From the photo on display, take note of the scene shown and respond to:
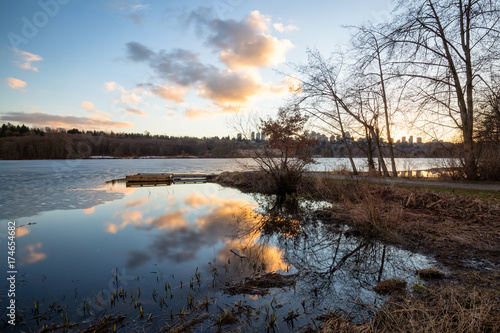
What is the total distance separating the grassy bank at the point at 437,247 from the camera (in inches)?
133

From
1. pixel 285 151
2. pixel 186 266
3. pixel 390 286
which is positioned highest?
pixel 285 151

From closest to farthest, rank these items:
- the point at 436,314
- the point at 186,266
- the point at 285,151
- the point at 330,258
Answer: the point at 436,314 < the point at 186,266 < the point at 330,258 < the point at 285,151

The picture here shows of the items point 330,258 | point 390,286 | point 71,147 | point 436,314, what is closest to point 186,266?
point 330,258

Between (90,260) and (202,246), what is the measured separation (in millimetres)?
2759

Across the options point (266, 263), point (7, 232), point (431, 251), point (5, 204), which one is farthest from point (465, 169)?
point (5, 204)

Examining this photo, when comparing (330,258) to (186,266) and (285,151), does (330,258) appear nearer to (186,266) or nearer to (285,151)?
(186,266)

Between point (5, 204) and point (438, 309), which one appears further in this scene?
point (5, 204)

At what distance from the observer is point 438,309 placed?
11.8 ft

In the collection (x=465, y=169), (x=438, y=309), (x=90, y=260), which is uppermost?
(x=465, y=169)

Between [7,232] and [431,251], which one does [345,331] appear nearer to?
[431,251]

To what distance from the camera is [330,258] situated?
643 centimetres

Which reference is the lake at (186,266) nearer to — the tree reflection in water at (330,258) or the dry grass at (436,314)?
the tree reflection in water at (330,258)

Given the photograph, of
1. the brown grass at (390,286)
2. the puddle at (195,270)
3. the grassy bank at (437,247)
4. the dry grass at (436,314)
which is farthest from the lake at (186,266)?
the grassy bank at (437,247)

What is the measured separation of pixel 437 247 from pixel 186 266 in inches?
244
